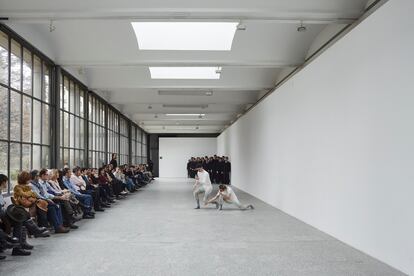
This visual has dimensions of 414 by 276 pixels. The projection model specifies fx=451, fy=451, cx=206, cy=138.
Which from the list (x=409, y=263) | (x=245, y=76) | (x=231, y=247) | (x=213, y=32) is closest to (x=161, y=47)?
(x=213, y=32)

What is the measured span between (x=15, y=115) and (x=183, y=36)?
12.9 feet

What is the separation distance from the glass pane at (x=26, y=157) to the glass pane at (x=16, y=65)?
3.97 ft

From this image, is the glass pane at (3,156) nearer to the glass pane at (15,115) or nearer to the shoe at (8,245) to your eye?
the glass pane at (15,115)

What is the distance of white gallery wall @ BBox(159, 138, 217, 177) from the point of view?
34.2 m

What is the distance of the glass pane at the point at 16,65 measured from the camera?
8.15 meters

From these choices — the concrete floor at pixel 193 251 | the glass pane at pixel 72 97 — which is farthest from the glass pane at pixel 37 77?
the concrete floor at pixel 193 251

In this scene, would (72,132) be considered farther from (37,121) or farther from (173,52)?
(173,52)

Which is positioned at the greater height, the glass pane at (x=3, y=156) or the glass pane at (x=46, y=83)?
the glass pane at (x=46, y=83)

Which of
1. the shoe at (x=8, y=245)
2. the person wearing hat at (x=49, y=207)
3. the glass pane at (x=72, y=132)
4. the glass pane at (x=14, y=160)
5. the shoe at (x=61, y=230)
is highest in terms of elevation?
the glass pane at (x=72, y=132)

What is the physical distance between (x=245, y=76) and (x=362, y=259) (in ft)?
27.2

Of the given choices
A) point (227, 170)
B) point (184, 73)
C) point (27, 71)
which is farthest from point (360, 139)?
point (227, 170)

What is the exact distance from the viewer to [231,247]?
648 cm

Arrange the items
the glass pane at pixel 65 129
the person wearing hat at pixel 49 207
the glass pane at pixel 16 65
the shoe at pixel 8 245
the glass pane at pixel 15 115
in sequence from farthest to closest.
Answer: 1. the glass pane at pixel 65 129
2. the glass pane at pixel 16 65
3. the glass pane at pixel 15 115
4. the person wearing hat at pixel 49 207
5. the shoe at pixel 8 245

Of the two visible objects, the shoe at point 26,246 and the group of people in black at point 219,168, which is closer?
the shoe at point 26,246
